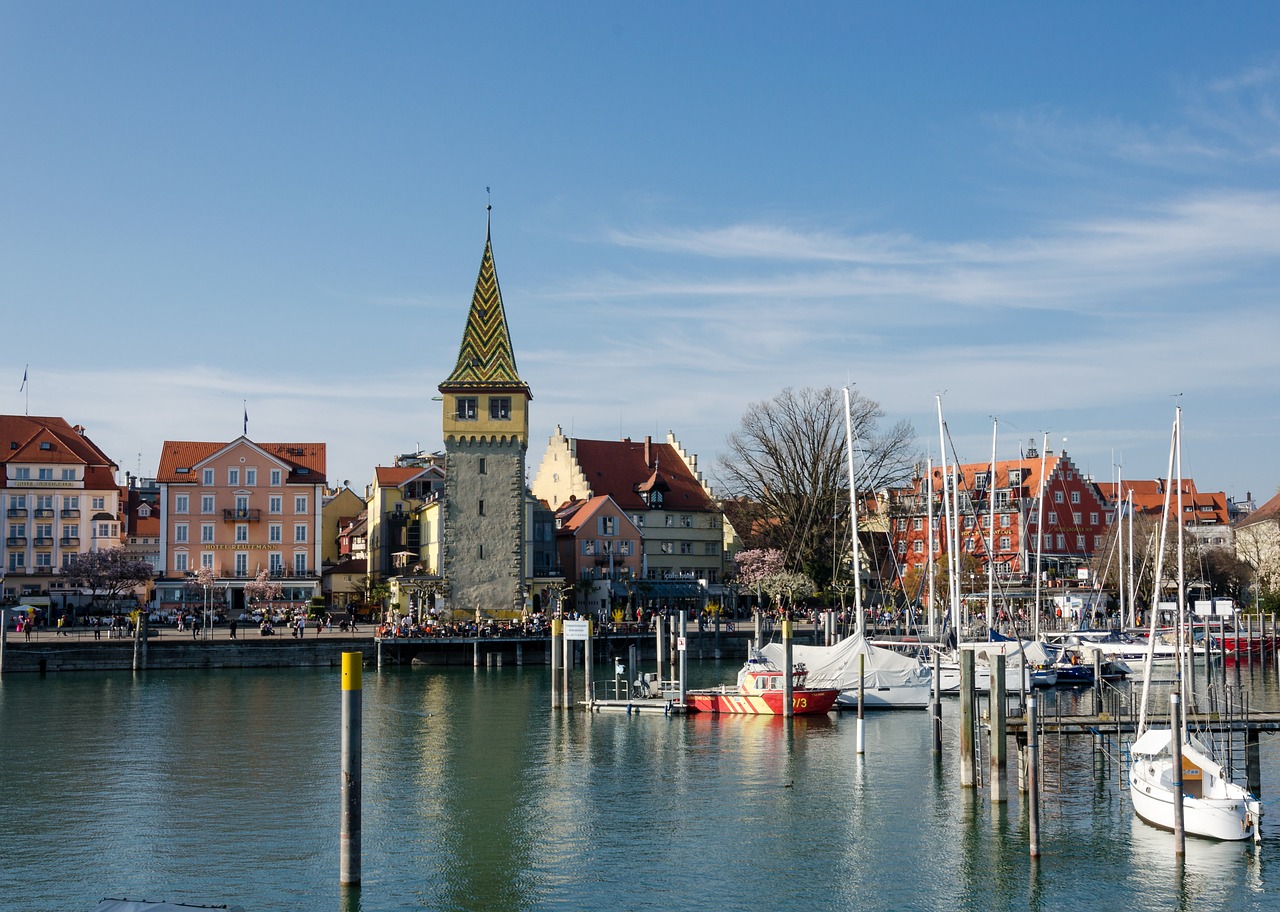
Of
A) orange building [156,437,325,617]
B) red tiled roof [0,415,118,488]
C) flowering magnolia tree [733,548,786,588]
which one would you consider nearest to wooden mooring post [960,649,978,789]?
flowering magnolia tree [733,548,786,588]

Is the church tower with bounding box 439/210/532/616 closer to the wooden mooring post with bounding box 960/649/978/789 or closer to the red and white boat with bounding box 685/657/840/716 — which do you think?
the red and white boat with bounding box 685/657/840/716

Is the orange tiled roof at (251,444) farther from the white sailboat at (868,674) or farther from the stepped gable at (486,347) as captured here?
the white sailboat at (868,674)

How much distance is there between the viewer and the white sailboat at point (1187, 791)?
2758 cm

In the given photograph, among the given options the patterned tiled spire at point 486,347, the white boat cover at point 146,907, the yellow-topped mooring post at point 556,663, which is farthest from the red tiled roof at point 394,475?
A: the white boat cover at point 146,907

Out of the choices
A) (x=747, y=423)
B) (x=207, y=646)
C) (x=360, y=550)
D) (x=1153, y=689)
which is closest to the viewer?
(x=1153, y=689)

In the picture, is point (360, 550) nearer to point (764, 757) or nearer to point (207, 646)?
point (207, 646)

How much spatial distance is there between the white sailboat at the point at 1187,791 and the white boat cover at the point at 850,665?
65.7 ft

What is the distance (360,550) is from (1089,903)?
87.9 metres

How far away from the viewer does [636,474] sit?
108 meters

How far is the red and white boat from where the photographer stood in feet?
158

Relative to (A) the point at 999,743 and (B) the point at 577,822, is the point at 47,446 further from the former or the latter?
(A) the point at 999,743

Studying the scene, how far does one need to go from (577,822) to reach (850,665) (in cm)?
2109

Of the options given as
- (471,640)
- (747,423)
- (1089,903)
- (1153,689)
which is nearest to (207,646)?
(471,640)

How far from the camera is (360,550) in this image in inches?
4252
